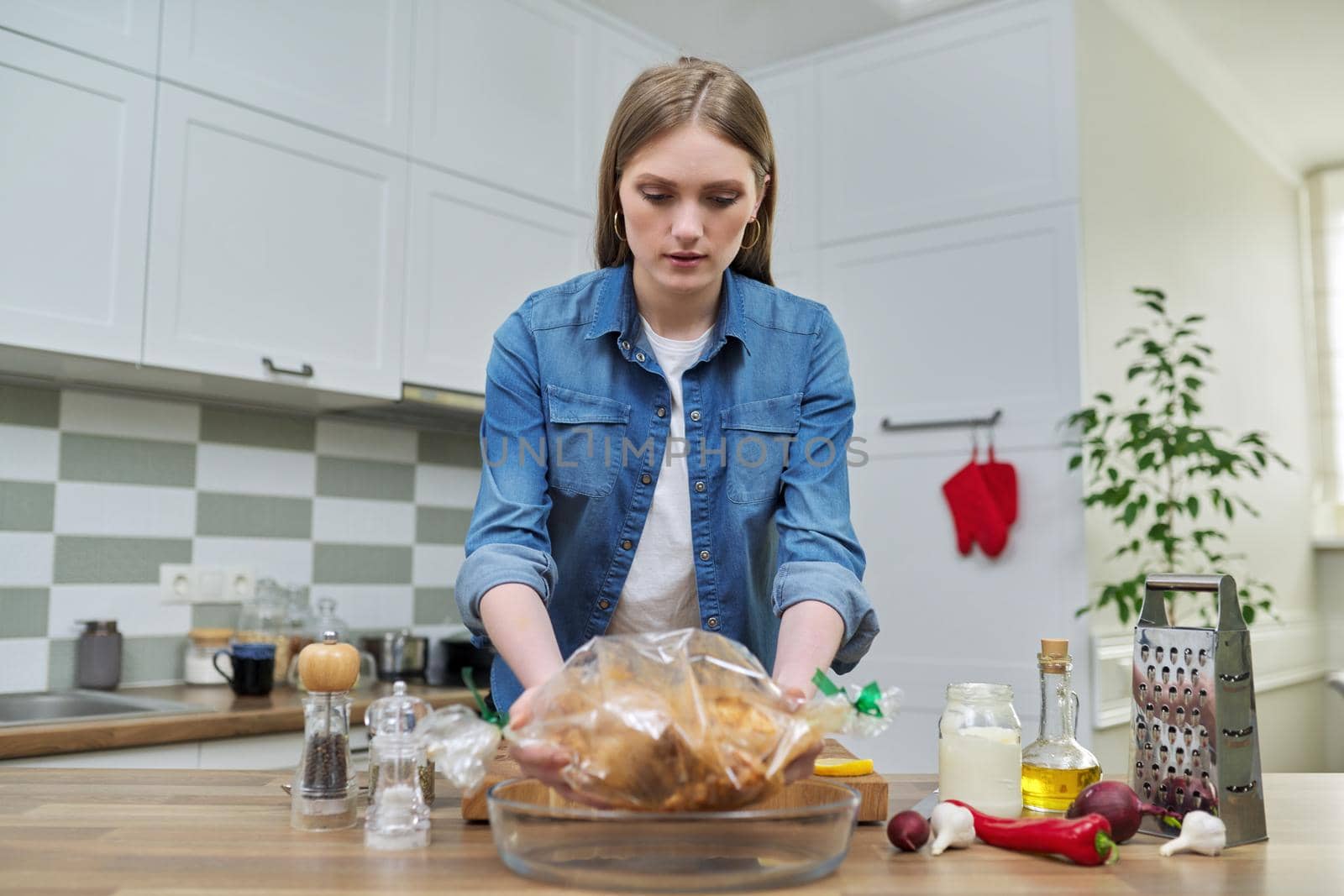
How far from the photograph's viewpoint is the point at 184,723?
2.05m

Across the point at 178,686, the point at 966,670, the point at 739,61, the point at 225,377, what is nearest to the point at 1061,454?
the point at 966,670

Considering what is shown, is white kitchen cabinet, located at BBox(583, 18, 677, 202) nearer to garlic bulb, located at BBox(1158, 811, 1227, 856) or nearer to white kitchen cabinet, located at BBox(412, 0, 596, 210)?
white kitchen cabinet, located at BBox(412, 0, 596, 210)

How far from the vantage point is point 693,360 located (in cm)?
141

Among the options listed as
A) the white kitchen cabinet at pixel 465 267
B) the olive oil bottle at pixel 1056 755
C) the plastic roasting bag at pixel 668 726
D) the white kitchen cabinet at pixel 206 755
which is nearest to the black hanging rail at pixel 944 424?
the white kitchen cabinet at pixel 465 267

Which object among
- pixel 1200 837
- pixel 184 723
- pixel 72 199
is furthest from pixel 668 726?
pixel 72 199

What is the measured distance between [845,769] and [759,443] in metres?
0.43

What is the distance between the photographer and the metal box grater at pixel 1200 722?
0.98m

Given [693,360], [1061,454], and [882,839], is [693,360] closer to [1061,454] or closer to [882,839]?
[882,839]

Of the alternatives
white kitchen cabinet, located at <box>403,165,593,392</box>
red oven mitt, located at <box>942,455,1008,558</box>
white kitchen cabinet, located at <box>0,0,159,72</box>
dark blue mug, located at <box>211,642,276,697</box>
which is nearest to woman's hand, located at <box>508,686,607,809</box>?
dark blue mug, located at <box>211,642,276,697</box>

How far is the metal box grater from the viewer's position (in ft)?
3.22

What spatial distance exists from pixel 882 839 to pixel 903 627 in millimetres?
2343

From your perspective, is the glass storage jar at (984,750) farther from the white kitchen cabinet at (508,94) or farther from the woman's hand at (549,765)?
the white kitchen cabinet at (508,94)

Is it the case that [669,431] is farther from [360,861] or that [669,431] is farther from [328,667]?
[360,861]

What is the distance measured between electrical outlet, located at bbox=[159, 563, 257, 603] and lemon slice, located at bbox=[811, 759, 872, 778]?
1.96 m
